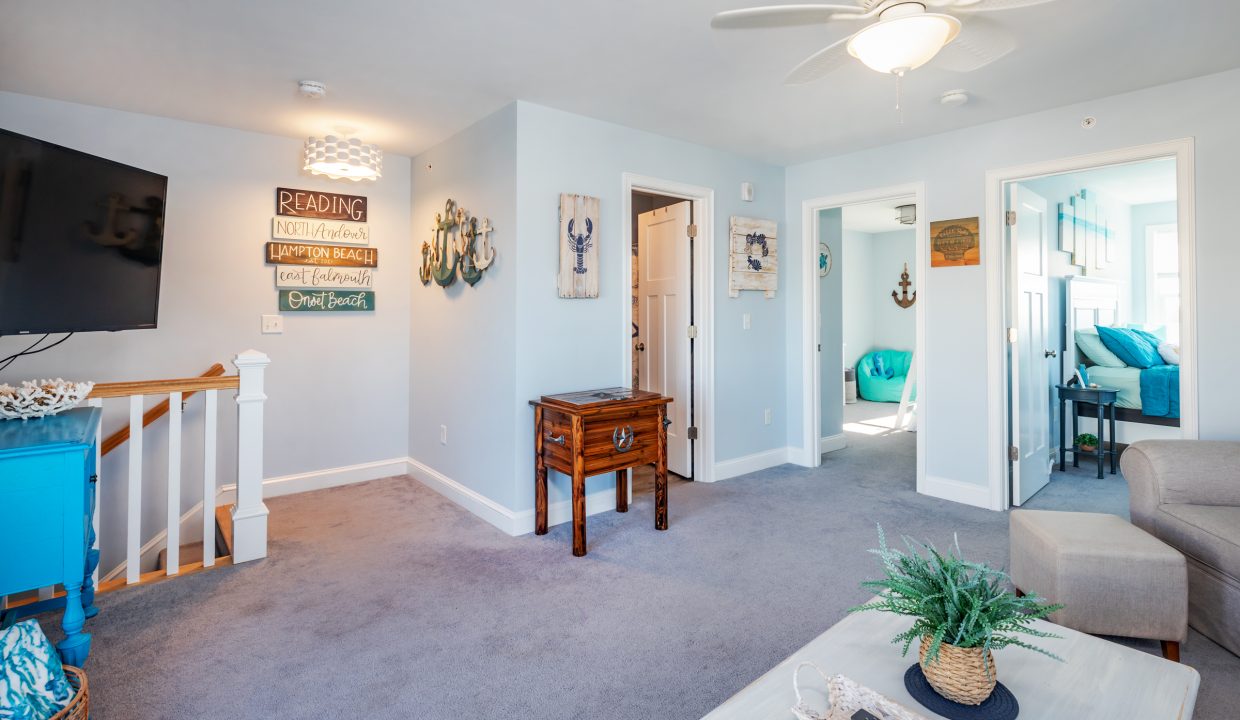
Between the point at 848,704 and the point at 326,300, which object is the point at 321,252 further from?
the point at 848,704

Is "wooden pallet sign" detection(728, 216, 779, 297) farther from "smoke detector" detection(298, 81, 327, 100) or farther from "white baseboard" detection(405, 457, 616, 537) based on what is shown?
"smoke detector" detection(298, 81, 327, 100)

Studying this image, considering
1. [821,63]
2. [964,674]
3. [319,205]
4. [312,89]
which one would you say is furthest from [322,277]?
[964,674]

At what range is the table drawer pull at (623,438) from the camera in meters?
3.01

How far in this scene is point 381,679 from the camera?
1.91m

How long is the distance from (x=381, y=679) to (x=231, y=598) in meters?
0.97

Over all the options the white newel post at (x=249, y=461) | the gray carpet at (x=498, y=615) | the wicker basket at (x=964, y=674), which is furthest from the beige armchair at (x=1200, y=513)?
the white newel post at (x=249, y=461)

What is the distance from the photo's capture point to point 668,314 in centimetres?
431

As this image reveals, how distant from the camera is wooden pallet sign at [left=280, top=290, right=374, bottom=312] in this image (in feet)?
12.7

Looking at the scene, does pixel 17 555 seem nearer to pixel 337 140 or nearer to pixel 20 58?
pixel 20 58

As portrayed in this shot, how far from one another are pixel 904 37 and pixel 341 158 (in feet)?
9.73

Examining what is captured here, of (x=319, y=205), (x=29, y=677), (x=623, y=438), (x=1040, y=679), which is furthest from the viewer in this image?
(x=319, y=205)

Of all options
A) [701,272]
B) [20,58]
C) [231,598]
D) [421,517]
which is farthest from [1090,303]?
[20,58]

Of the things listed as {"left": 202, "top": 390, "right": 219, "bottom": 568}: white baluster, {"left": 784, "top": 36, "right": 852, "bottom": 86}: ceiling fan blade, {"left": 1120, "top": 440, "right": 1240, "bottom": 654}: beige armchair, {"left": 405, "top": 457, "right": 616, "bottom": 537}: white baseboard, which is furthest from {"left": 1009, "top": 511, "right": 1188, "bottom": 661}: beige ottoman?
{"left": 202, "top": 390, "right": 219, "bottom": 568}: white baluster

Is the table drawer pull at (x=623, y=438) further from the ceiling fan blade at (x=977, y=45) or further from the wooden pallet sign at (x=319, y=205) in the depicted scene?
the wooden pallet sign at (x=319, y=205)
